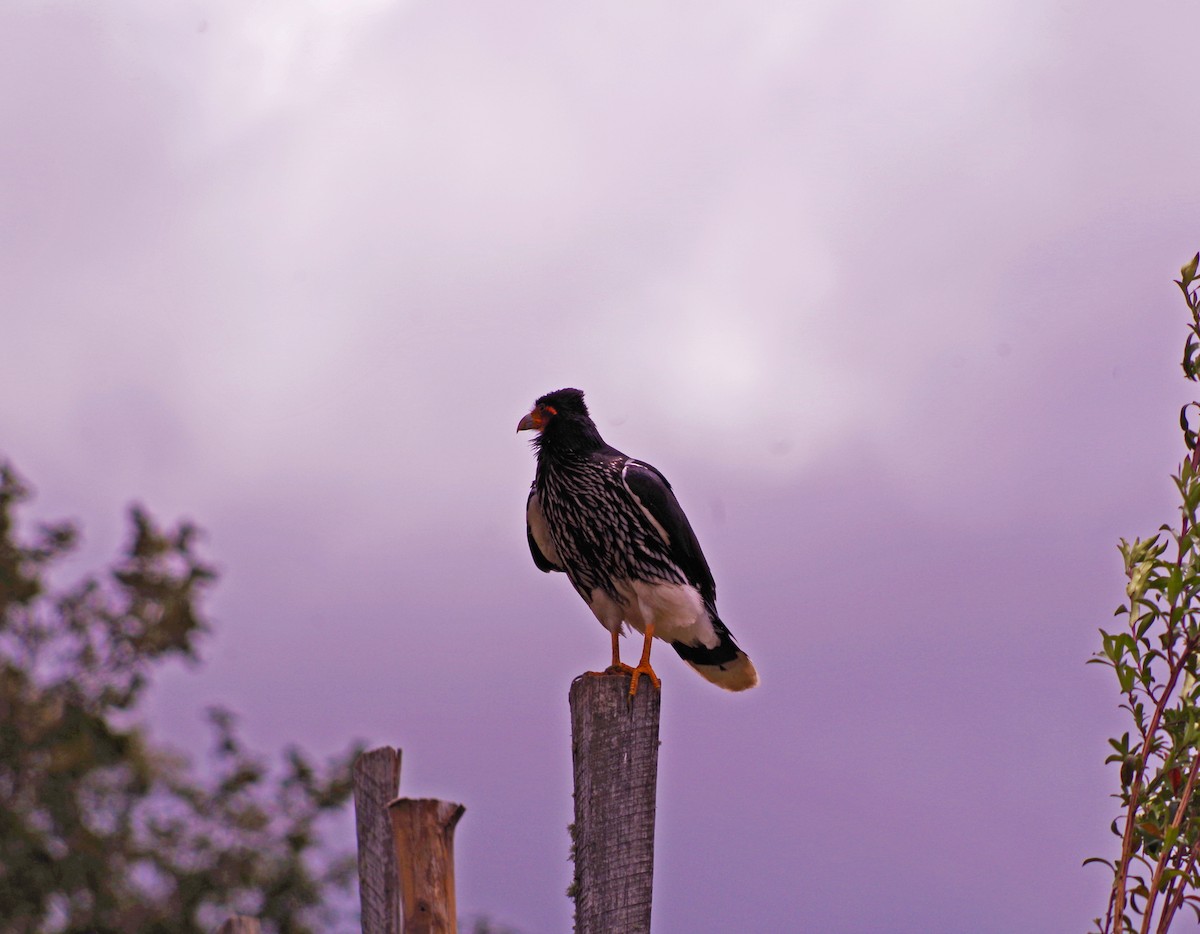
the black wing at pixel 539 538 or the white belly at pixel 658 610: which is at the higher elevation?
the black wing at pixel 539 538

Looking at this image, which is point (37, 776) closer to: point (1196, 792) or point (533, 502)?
point (533, 502)

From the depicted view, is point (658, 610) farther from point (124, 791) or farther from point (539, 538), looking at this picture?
point (124, 791)

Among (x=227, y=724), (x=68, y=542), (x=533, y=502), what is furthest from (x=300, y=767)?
(x=533, y=502)

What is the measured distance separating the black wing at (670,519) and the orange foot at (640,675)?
3.32ft

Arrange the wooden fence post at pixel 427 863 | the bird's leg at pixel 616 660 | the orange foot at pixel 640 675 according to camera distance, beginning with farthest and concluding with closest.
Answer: the bird's leg at pixel 616 660 < the orange foot at pixel 640 675 < the wooden fence post at pixel 427 863

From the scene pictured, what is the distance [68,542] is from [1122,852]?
1058 centimetres

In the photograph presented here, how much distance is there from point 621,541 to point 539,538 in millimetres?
786

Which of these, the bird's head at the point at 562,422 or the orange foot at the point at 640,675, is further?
the bird's head at the point at 562,422

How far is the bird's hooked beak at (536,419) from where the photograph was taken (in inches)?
305

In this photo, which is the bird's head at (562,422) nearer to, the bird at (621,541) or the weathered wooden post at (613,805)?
the bird at (621,541)

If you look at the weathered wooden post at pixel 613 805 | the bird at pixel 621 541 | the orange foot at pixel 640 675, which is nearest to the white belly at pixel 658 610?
the bird at pixel 621 541

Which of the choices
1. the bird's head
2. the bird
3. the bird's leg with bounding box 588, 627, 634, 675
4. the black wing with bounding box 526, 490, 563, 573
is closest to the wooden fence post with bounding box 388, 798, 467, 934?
the bird's leg with bounding box 588, 627, 634, 675

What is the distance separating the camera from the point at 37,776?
39.2 feet

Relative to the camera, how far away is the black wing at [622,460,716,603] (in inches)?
283
